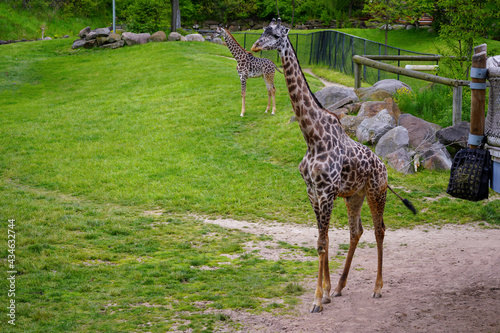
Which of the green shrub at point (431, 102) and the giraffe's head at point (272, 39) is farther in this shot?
the green shrub at point (431, 102)

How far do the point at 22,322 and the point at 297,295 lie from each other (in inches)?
134

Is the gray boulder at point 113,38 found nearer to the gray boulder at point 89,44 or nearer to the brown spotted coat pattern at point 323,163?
the gray boulder at point 89,44

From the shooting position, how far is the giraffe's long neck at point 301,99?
6227mm

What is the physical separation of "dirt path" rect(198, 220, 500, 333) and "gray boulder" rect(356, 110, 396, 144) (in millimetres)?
4243

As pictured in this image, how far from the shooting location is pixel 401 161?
12078mm

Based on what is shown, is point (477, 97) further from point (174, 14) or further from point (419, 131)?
point (174, 14)

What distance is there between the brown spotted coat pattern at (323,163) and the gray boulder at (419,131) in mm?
6313

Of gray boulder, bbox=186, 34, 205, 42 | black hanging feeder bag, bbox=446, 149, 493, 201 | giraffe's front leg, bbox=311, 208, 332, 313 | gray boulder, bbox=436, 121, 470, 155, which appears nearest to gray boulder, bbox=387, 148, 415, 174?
gray boulder, bbox=436, 121, 470, 155

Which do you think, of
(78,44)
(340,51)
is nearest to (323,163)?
(340,51)

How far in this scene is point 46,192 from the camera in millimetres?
12055

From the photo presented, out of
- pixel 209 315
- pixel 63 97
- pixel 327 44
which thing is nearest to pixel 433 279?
pixel 209 315

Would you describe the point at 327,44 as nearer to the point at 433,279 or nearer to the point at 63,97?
the point at 63,97

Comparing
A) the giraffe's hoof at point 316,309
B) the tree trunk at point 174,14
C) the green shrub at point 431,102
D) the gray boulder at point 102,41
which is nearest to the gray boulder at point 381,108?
the green shrub at point 431,102

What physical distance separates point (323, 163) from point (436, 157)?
6883 millimetres
